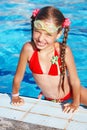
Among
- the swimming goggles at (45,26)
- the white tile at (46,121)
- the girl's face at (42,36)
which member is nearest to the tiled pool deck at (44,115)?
the white tile at (46,121)

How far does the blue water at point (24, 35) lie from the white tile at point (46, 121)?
2.53 metres

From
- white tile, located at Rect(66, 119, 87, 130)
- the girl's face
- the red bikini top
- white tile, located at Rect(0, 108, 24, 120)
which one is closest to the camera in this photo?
white tile, located at Rect(66, 119, 87, 130)

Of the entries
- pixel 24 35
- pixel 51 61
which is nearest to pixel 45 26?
pixel 51 61

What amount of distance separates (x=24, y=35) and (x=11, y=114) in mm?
6107

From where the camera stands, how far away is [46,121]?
13.2ft

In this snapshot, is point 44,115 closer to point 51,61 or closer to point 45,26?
point 51,61

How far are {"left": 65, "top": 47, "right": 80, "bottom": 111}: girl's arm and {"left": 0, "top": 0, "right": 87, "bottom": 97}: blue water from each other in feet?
7.22

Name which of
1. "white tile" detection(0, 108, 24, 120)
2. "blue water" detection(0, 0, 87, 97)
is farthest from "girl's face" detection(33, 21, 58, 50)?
"blue water" detection(0, 0, 87, 97)

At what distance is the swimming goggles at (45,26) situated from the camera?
427 centimetres

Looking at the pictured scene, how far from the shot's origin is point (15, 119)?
4059 millimetres

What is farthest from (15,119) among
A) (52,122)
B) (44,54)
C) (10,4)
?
(10,4)

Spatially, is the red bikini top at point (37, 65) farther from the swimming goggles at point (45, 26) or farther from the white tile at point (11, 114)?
the white tile at point (11, 114)

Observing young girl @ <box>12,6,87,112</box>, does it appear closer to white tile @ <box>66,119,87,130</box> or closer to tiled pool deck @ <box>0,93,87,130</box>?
tiled pool deck @ <box>0,93,87,130</box>

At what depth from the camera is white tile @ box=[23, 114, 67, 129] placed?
3.93 metres
